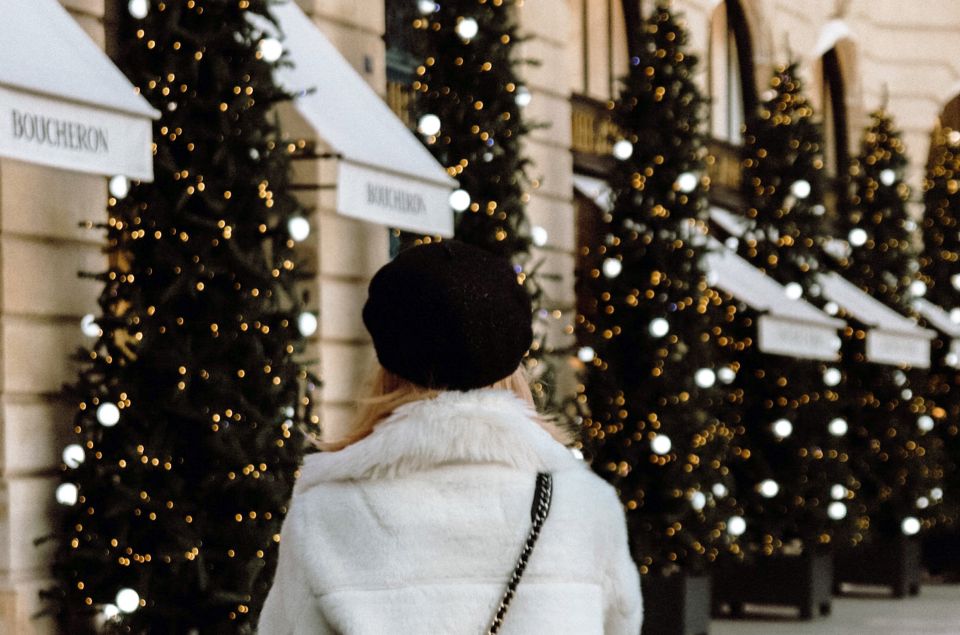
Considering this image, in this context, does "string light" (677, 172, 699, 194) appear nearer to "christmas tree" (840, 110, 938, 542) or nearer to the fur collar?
"christmas tree" (840, 110, 938, 542)

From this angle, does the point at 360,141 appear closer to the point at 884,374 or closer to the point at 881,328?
the point at 881,328

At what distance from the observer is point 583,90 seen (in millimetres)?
17453

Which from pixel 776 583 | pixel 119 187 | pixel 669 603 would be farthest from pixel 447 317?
pixel 776 583

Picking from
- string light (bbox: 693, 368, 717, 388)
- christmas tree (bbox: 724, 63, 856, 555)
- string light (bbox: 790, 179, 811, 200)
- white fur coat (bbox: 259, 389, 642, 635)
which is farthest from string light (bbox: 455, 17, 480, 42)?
white fur coat (bbox: 259, 389, 642, 635)

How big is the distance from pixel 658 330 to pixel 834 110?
35.2ft

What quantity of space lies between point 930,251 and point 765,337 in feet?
22.8

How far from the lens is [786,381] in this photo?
17375 millimetres

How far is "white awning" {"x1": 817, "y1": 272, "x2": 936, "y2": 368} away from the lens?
721 inches

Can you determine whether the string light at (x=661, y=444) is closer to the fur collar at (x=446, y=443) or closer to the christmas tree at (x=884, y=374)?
the christmas tree at (x=884, y=374)

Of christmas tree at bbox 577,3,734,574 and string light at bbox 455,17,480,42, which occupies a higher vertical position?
string light at bbox 455,17,480,42

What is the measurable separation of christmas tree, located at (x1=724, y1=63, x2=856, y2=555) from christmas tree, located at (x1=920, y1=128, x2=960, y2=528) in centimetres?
381

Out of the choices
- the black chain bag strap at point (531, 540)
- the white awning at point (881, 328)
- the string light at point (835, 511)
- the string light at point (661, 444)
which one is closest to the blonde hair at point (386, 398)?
the black chain bag strap at point (531, 540)

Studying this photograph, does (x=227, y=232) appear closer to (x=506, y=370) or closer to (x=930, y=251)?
(x=506, y=370)

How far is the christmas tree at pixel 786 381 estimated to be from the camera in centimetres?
1722
